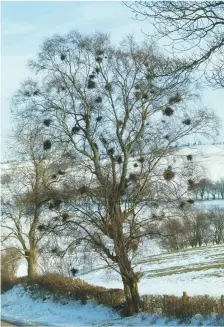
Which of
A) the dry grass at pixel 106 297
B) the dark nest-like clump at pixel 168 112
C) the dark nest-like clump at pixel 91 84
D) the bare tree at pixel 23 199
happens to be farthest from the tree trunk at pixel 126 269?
the bare tree at pixel 23 199

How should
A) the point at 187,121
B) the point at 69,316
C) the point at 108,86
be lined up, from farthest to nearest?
the point at 69,316 → the point at 108,86 → the point at 187,121

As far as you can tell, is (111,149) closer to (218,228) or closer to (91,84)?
(91,84)

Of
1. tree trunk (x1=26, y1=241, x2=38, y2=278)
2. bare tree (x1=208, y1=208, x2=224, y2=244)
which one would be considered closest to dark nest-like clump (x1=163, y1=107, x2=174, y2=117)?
tree trunk (x1=26, y1=241, x2=38, y2=278)

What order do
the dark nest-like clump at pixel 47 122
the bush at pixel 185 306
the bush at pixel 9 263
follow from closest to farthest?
the bush at pixel 185 306, the dark nest-like clump at pixel 47 122, the bush at pixel 9 263

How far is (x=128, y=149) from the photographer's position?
20422 mm

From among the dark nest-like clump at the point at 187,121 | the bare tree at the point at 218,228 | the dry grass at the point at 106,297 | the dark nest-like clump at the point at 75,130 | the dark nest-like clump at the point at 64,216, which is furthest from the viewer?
the bare tree at the point at 218,228

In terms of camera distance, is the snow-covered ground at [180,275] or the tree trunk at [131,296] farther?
the snow-covered ground at [180,275]

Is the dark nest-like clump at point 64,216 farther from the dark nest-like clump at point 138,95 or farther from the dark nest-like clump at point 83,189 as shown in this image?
the dark nest-like clump at point 138,95

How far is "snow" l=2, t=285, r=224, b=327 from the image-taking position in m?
17.0

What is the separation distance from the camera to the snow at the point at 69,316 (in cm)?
1697

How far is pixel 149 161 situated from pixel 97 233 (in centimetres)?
361

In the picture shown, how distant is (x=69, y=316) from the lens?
21.8 metres

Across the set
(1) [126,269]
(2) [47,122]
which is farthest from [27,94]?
(1) [126,269]

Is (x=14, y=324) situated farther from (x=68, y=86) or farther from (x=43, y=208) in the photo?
(x=68, y=86)
